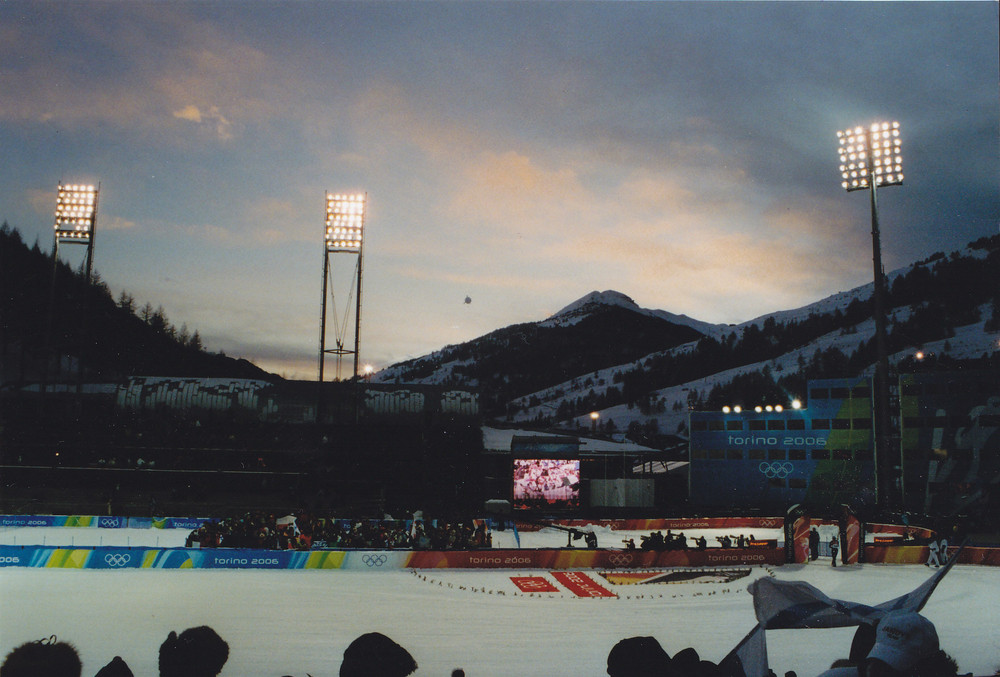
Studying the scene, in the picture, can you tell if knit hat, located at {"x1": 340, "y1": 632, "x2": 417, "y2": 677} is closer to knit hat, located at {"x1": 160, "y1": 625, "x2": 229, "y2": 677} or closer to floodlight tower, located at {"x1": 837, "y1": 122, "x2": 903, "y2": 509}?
knit hat, located at {"x1": 160, "y1": 625, "x2": 229, "y2": 677}

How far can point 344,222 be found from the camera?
3828 centimetres

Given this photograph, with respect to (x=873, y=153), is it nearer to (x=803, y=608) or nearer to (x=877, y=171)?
(x=877, y=171)

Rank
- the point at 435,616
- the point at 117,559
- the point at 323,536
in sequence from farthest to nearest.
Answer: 1. the point at 323,536
2. the point at 117,559
3. the point at 435,616

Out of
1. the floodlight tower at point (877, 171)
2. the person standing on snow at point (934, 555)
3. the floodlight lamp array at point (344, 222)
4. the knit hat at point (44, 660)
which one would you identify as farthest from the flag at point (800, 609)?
the floodlight lamp array at point (344, 222)

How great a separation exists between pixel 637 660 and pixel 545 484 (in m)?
41.0

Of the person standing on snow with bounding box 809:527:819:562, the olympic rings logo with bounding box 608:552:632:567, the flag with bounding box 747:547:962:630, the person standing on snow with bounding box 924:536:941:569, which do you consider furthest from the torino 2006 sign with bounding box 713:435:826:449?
the flag with bounding box 747:547:962:630

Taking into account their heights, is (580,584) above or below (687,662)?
below

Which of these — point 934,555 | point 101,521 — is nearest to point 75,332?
point 101,521

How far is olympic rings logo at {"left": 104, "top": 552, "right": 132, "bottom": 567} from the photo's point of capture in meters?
21.3

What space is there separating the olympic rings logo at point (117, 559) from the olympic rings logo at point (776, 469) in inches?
1934

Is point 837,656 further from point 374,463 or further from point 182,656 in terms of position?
point 374,463

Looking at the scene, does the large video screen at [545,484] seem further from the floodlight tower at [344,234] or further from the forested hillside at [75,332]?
the forested hillside at [75,332]

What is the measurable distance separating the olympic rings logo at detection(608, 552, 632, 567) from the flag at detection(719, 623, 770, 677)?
66.6ft

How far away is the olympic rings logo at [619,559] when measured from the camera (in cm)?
2352
